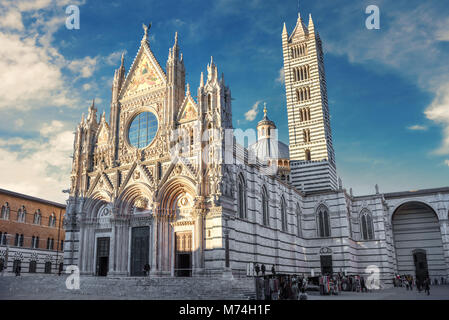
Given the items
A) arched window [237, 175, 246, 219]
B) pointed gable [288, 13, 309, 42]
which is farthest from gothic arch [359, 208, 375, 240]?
pointed gable [288, 13, 309, 42]

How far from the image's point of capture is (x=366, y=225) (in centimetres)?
4141

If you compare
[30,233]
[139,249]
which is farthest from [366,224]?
[30,233]

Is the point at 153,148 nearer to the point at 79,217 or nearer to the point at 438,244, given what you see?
the point at 79,217

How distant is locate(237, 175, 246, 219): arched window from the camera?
96.5ft

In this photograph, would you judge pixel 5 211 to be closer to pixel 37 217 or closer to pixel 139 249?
pixel 37 217

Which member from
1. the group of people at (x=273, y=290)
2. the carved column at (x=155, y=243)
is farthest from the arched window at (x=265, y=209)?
the group of people at (x=273, y=290)

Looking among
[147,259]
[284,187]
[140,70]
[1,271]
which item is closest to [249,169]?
[284,187]

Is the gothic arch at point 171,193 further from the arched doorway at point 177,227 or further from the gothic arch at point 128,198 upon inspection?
the gothic arch at point 128,198

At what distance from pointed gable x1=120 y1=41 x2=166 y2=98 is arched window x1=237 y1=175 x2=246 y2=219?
10353 mm

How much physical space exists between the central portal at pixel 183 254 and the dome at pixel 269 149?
2908 centimetres

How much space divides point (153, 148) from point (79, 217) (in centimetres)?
869

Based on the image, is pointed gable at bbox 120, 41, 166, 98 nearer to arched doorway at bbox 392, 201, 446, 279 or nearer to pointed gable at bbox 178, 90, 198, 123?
pointed gable at bbox 178, 90, 198, 123

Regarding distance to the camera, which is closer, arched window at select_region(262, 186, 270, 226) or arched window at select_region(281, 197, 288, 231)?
arched window at select_region(262, 186, 270, 226)

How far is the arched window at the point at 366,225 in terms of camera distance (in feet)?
134
